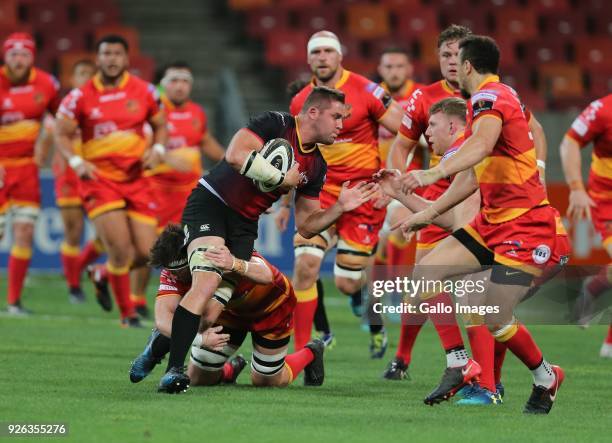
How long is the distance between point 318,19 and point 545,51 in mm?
4050

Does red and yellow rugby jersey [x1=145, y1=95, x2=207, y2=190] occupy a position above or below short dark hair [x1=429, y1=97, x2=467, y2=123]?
below

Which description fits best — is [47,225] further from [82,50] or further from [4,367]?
[4,367]

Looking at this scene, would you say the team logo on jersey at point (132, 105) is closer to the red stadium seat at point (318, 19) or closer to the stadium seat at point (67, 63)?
the stadium seat at point (67, 63)

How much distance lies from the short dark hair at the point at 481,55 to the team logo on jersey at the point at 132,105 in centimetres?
578

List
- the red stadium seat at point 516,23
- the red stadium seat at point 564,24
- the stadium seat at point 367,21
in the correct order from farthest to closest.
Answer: the red stadium seat at point 564,24 → the red stadium seat at point 516,23 → the stadium seat at point 367,21

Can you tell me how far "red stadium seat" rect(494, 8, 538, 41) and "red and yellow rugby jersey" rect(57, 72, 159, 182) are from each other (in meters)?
11.1

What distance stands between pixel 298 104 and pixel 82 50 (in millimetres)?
10621

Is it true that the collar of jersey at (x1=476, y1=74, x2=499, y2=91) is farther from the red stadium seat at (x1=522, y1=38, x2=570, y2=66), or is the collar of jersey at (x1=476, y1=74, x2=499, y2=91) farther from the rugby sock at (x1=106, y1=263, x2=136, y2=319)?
the red stadium seat at (x1=522, y1=38, x2=570, y2=66)

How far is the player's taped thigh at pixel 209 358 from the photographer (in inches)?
334

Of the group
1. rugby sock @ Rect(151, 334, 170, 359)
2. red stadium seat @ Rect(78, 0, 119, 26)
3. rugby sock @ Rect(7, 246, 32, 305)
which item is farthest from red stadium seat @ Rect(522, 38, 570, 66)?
rugby sock @ Rect(151, 334, 170, 359)

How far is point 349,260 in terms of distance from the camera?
11.2 meters

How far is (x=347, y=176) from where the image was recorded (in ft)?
36.5

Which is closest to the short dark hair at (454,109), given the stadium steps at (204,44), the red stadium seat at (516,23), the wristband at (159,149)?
the wristband at (159,149)

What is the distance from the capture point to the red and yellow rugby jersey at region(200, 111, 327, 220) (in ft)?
27.3
